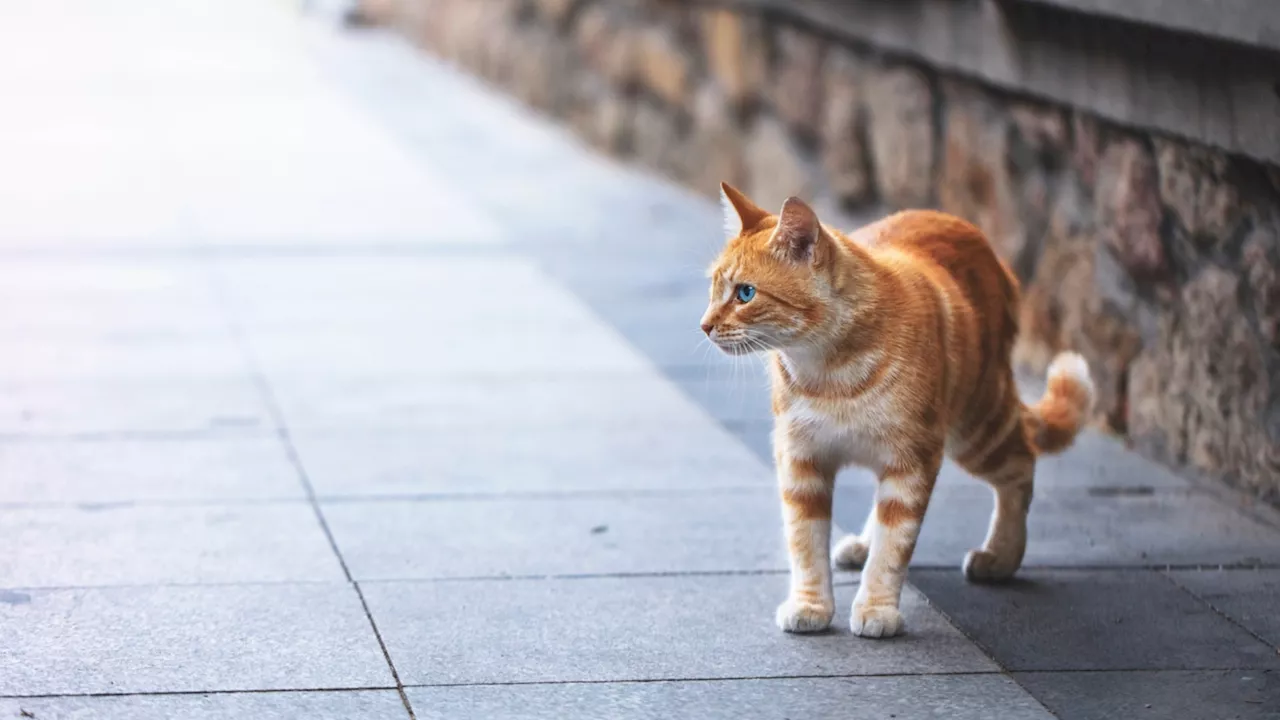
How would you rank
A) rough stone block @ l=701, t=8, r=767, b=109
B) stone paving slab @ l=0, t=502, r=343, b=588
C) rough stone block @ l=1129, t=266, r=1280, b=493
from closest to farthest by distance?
stone paving slab @ l=0, t=502, r=343, b=588, rough stone block @ l=1129, t=266, r=1280, b=493, rough stone block @ l=701, t=8, r=767, b=109

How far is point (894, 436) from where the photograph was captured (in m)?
4.26

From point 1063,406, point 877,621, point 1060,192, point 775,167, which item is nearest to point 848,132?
point 775,167

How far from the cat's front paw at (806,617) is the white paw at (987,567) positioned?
22.4 inches

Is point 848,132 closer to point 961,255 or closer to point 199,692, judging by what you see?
point 961,255

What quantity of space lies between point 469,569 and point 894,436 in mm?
1243

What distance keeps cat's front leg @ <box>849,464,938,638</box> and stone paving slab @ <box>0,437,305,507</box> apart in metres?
1.92

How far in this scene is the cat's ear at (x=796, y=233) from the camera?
412cm

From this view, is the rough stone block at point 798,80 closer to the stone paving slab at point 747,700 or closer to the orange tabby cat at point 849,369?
the orange tabby cat at point 849,369

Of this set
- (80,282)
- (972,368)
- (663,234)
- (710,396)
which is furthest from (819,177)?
(972,368)

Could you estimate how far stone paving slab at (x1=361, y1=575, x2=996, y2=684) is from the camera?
13.7ft

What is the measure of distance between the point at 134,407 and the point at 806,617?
3.03 m

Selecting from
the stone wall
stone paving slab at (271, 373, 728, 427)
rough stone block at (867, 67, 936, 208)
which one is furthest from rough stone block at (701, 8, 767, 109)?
stone paving slab at (271, 373, 728, 427)

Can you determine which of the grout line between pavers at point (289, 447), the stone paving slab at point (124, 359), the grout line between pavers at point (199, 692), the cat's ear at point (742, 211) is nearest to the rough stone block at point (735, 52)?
the grout line between pavers at point (289, 447)

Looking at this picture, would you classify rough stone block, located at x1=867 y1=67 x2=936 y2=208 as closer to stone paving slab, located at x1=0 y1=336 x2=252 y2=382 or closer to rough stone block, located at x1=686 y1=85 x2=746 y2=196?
rough stone block, located at x1=686 y1=85 x2=746 y2=196
